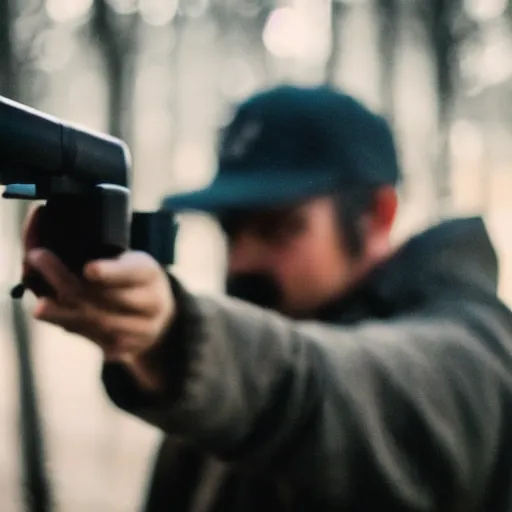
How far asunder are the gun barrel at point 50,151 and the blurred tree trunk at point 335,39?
37.4 inches

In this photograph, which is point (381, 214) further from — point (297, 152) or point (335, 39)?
point (335, 39)

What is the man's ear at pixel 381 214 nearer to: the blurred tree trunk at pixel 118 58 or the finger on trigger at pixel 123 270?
the finger on trigger at pixel 123 270

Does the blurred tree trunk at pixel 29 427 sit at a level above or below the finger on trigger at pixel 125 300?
below

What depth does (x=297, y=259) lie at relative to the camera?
664 millimetres

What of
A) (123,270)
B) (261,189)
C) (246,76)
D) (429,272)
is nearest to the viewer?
(123,270)

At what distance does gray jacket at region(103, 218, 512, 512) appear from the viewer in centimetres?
33

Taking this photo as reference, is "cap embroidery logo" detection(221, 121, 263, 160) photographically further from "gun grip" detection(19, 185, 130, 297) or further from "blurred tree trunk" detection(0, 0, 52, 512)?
"blurred tree trunk" detection(0, 0, 52, 512)

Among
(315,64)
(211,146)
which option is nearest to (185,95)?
(211,146)

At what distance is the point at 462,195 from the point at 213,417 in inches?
40.3

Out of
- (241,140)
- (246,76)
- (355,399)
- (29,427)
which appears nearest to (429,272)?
(355,399)

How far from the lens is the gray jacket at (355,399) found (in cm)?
33

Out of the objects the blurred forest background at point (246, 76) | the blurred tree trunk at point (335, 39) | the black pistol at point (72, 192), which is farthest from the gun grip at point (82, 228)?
the blurred tree trunk at point (335, 39)

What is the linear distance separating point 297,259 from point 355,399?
31 cm

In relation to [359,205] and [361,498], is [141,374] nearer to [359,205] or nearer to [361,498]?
[361,498]
